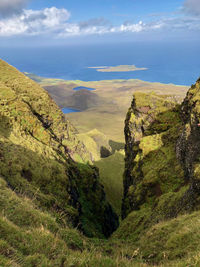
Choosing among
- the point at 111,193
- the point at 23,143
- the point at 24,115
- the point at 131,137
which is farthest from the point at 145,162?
the point at 111,193

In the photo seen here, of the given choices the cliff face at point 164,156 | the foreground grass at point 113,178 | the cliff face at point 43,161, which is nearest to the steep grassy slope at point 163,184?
the cliff face at point 164,156

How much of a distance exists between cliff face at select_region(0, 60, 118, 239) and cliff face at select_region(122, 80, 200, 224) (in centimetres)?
936

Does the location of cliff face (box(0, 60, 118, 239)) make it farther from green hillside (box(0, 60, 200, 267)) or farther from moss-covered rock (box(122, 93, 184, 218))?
moss-covered rock (box(122, 93, 184, 218))

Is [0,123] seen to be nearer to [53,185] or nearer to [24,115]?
[24,115]

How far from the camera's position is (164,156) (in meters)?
31.8

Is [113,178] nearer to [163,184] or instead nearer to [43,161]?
[163,184]

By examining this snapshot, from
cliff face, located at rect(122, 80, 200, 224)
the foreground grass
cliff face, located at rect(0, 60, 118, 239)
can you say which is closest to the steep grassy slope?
cliff face, located at rect(122, 80, 200, 224)

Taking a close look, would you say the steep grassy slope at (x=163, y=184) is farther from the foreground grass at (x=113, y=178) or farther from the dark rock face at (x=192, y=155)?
the foreground grass at (x=113, y=178)

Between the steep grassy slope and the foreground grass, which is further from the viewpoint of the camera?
the foreground grass

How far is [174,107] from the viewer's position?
4275cm

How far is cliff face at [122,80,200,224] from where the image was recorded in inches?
831

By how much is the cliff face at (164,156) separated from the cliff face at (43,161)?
30.7 feet

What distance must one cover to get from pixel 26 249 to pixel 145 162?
2897 centimetres

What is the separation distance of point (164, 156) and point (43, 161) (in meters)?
19.5
